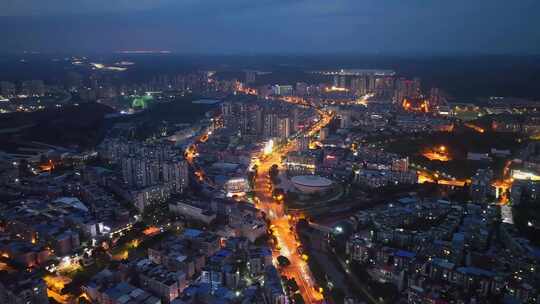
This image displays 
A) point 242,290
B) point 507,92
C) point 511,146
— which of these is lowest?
point 242,290

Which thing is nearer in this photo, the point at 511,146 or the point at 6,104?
the point at 511,146

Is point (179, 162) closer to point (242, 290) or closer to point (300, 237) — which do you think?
point (300, 237)

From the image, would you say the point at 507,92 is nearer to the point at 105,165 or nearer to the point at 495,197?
the point at 495,197

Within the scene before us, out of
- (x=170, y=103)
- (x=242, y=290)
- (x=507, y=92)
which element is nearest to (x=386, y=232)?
(x=242, y=290)

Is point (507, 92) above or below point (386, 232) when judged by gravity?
above

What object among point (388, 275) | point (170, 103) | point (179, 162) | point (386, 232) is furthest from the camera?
point (170, 103)

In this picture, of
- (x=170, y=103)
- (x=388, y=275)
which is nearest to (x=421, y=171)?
(x=388, y=275)

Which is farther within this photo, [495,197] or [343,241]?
[495,197]

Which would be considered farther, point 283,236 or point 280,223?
point 280,223

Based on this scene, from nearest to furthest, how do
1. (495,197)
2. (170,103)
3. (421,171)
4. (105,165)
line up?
(495,197) → (421,171) → (105,165) → (170,103)
